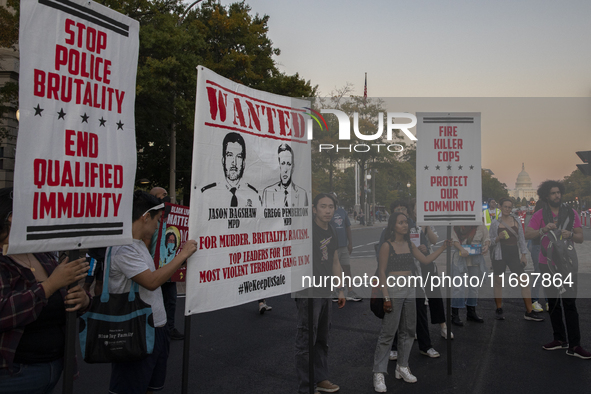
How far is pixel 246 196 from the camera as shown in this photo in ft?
10.3

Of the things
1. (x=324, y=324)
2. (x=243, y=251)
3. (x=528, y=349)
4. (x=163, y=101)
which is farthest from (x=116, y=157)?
(x=163, y=101)

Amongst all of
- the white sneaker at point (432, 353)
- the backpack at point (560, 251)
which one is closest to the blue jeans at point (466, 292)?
the backpack at point (560, 251)

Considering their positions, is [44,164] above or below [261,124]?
below

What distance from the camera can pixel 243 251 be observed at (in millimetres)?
3133

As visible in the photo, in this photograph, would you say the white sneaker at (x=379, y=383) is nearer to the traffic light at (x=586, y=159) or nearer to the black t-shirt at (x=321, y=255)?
the black t-shirt at (x=321, y=255)

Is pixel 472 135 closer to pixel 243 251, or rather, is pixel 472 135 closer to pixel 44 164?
pixel 243 251

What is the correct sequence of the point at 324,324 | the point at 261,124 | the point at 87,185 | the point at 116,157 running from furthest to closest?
the point at 324,324 < the point at 261,124 < the point at 116,157 < the point at 87,185

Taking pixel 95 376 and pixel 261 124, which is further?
pixel 95 376

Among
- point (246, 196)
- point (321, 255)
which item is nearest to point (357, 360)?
point (321, 255)

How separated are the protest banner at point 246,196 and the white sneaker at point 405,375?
1806 millimetres

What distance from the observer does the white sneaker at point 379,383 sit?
4332 mm

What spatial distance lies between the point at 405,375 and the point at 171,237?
3.15 m

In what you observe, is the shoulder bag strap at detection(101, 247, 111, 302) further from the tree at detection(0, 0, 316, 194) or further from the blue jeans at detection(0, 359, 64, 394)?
the tree at detection(0, 0, 316, 194)

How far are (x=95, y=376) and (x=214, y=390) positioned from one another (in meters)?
1.37
